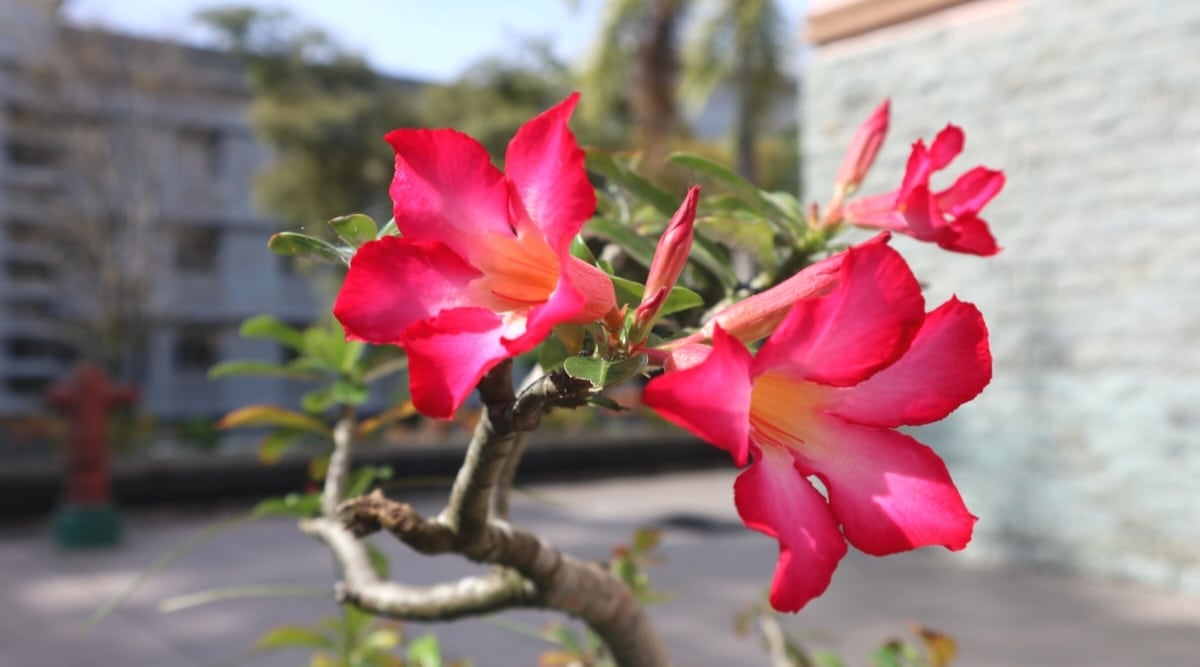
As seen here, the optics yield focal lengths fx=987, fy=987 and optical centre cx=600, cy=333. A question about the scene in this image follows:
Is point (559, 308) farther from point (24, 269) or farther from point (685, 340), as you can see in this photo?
point (24, 269)

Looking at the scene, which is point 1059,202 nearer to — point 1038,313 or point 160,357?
point 1038,313

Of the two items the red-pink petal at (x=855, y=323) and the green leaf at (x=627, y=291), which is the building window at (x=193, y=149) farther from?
the red-pink petal at (x=855, y=323)

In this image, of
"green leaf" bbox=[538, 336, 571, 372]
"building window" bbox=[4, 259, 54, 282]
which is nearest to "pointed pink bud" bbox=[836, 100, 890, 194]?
"green leaf" bbox=[538, 336, 571, 372]

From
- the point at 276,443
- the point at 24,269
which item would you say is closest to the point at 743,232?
the point at 276,443

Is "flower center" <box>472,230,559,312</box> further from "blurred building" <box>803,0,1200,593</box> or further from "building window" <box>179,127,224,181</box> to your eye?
"building window" <box>179,127,224,181</box>

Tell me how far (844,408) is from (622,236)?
301 millimetres

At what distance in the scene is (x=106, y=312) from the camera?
11062 mm

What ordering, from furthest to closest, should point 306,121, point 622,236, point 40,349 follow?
point 40,349 → point 306,121 → point 622,236

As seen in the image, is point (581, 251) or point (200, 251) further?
point (200, 251)

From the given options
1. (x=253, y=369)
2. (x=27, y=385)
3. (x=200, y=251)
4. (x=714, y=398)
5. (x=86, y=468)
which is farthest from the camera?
(x=200, y=251)

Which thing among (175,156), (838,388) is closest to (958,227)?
(838,388)

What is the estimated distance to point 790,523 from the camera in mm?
367

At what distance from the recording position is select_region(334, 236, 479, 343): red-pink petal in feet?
1.22

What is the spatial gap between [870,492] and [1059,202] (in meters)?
4.22
